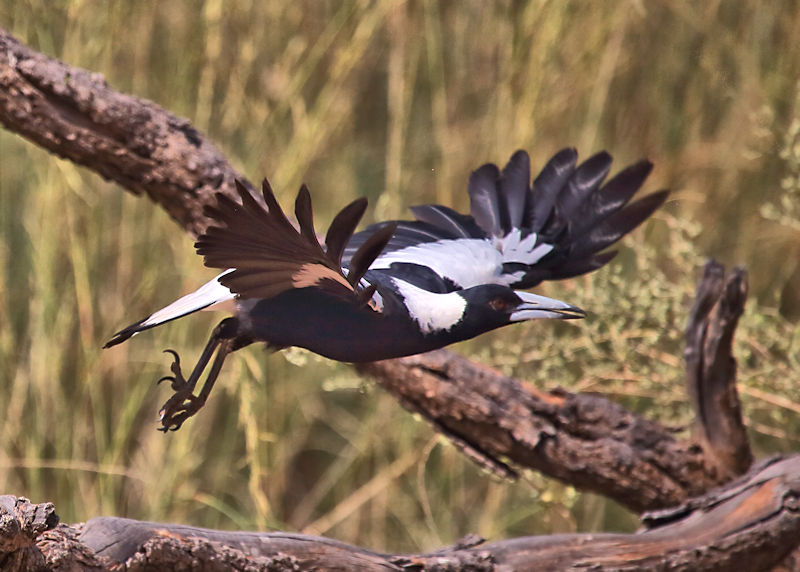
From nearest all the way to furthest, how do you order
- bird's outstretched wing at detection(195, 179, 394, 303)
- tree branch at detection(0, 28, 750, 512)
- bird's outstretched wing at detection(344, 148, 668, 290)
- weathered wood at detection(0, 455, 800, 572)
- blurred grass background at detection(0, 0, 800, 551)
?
bird's outstretched wing at detection(195, 179, 394, 303), weathered wood at detection(0, 455, 800, 572), bird's outstretched wing at detection(344, 148, 668, 290), tree branch at detection(0, 28, 750, 512), blurred grass background at detection(0, 0, 800, 551)

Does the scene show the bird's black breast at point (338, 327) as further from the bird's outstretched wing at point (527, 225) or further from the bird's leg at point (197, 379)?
the bird's outstretched wing at point (527, 225)

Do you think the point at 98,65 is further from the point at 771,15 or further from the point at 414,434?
the point at 771,15

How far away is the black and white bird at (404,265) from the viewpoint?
815 mm

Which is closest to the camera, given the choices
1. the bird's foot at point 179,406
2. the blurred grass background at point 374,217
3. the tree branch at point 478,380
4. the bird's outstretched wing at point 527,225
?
the bird's foot at point 179,406

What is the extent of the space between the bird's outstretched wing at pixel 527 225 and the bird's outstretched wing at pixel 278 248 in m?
0.25

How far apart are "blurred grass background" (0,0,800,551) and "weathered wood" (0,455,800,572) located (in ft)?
0.88

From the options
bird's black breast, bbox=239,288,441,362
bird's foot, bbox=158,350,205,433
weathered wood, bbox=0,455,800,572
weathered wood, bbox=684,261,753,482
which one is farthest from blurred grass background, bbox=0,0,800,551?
bird's black breast, bbox=239,288,441,362

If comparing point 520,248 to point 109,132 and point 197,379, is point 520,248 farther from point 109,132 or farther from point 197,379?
point 109,132

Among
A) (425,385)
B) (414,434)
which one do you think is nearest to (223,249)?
(425,385)

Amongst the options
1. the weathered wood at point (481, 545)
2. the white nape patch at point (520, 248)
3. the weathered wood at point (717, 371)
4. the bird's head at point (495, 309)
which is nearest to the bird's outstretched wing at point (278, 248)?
the bird's head at point (495, 309)

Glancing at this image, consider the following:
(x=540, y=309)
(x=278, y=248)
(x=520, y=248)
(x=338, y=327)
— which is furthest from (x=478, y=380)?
(x=278, y=248)

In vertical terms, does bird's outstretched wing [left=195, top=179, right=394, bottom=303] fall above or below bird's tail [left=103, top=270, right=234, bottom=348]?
above

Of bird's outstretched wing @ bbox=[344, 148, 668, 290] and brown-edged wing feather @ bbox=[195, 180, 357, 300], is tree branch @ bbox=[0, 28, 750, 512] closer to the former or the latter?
bird's outstretched wing @ bbox=[344, 148, 668, 290]

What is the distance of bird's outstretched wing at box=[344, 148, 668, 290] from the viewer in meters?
1.14
